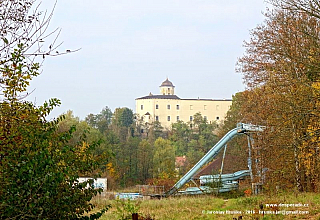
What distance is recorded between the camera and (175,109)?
12231 centimetres

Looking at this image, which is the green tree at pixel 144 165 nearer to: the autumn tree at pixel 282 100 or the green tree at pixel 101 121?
the green tree at pixel 101 121

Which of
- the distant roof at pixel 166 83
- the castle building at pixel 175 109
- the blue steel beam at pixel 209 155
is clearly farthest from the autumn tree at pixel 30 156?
the distant roof at pixel 166 83

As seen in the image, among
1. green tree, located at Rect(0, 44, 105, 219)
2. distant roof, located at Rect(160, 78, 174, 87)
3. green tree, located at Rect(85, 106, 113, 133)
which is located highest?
distant roof, located at Rect(160, 78, 174, 87)

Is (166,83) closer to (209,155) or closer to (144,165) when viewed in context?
(144,165)

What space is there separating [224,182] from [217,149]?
7.25ft

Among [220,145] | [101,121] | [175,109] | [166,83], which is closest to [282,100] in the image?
[220,145]

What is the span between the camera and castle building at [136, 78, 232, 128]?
122 meters

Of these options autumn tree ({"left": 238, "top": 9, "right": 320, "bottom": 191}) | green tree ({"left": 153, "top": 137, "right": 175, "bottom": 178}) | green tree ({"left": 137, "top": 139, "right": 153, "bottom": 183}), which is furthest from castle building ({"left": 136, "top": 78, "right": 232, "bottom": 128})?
autumn tree ({"left": 238, "top": 9, "right": 320, "bottom": 191})

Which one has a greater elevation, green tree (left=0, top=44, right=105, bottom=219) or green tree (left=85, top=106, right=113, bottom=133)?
green tree (left=85, top=106, right=113, bottom=133)

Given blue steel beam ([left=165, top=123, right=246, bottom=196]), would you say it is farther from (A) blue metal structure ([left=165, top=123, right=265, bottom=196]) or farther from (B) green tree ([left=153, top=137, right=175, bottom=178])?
(B) green tree ([left=153, top=137, right=175, bottom=178])

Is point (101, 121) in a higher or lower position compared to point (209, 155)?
higher

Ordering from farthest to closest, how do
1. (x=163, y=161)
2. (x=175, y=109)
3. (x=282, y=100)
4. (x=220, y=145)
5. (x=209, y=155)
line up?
(x=175, y=109) < (x=163, y=161) < (x=209, y=155) < (x=220, y=145) < (x=282, y=100)

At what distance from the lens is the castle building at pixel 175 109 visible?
122 m

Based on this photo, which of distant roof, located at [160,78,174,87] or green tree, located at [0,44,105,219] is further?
distant roof, located at [160,78,174,87]
